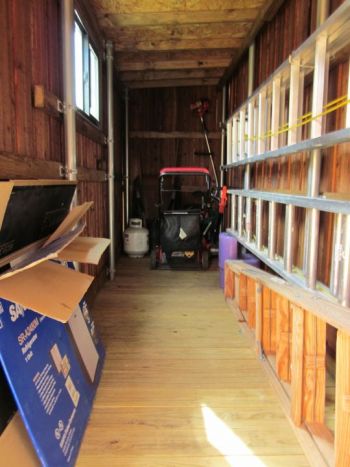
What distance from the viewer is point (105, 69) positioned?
3.99 m

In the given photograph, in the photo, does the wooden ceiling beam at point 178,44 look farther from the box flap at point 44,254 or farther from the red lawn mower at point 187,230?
the box flap at point 44,254

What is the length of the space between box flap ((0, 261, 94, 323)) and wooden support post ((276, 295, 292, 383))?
0.99 m

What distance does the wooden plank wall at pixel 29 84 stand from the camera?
1.53 m

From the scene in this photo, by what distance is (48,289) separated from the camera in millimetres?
1324

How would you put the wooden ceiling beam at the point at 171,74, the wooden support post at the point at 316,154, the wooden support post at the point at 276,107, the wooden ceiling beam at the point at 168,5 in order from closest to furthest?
the wooden support post at the point at 316,154, the wooden support post at the point at 276,107, the wooden ceiling beam at the point at 168,5, the wooden ceiling beam at the point at 171,74

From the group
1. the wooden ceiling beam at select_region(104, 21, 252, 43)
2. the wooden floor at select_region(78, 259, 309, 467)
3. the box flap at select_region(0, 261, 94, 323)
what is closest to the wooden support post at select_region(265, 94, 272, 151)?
the wooden ceiling beam at select_region(104, 21, 252, 43)

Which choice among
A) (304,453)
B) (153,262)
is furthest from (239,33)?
(304,453)

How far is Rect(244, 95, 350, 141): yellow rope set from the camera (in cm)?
163

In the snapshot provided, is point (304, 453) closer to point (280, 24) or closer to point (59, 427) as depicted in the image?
point (59, 427)

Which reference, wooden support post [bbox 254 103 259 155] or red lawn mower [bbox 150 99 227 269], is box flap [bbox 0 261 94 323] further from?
red lawn mower [bbox 150 99 227 269]

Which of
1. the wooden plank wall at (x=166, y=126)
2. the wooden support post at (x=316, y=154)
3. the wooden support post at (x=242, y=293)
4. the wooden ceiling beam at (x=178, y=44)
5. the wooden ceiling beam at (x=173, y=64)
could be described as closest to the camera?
the wooden support post at (x=316, y=154)

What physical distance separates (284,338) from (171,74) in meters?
4.30

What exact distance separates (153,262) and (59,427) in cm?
316

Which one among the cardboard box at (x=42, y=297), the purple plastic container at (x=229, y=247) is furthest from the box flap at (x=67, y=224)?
the purple plastic container at (x=229, y=247)
